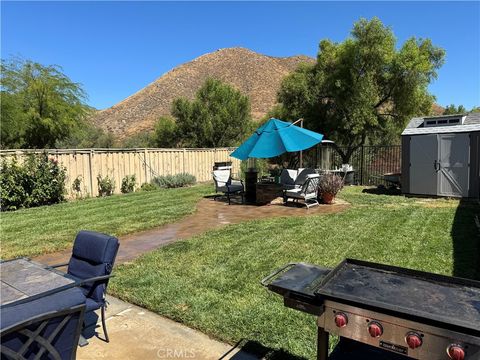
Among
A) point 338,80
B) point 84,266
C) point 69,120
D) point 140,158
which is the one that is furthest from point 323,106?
point 84,266

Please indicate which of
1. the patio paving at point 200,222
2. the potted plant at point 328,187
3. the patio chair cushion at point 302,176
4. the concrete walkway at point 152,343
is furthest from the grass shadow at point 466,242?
the patio chair cushion at point 302,176

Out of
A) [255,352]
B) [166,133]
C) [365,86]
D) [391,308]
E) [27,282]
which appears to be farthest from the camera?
[166,133]

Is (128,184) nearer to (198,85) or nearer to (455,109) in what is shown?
(455,109)

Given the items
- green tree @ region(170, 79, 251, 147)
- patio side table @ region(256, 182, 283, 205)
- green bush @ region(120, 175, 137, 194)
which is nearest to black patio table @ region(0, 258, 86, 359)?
patio side table @ region(256, 182, 283, 205)

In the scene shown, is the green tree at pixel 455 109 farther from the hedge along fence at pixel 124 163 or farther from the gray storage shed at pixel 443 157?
the hedge along fence at pixel 124 163

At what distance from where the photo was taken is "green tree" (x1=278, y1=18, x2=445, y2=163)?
16.8m

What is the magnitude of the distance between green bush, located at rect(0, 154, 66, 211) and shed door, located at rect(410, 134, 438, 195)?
1203 cm

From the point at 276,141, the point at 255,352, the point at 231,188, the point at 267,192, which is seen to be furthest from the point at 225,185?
the point at 255,352

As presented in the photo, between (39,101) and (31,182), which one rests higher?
(39,101)

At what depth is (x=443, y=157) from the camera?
11.9 m

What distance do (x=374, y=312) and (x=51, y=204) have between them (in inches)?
465

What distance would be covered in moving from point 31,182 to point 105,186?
10.1 ft

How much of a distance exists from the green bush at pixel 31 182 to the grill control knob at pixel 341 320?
431 inches

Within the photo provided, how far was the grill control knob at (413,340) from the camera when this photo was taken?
1615 mm
